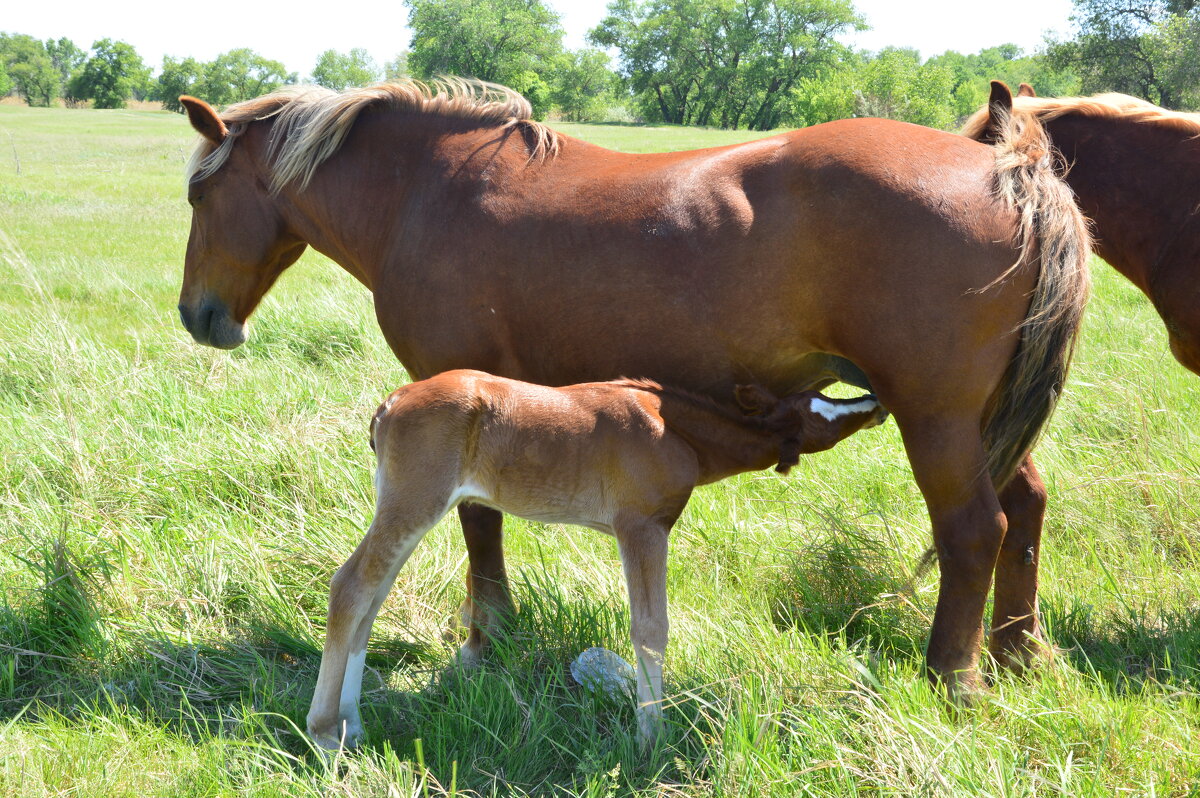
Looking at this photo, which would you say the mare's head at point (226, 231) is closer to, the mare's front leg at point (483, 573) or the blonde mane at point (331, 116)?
the blonde mane at point (331, 116)

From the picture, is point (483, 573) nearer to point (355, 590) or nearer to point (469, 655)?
point (469, 655)

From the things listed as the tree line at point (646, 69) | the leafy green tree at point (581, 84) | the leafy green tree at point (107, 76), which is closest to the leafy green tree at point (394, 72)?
Answer: the tree line at point (646, 69)

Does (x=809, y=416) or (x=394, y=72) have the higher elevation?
(x=394, y=72)

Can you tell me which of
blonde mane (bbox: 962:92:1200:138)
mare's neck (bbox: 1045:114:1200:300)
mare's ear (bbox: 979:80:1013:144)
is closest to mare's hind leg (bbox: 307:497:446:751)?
mare's ear (bbox: 979:80:1013:144)

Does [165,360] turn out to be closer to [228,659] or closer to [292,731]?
[228,659]

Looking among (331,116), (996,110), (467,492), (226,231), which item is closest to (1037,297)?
(996,110)

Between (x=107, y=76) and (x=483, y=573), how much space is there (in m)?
103

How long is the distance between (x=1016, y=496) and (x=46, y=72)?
116043 mm

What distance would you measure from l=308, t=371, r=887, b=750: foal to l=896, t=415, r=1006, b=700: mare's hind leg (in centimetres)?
29

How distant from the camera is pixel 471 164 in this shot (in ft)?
11.3

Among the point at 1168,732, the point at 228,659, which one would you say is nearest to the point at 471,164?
the point at 228,659

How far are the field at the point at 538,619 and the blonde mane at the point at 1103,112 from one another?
1593 millimetres

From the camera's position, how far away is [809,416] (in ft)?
9.76

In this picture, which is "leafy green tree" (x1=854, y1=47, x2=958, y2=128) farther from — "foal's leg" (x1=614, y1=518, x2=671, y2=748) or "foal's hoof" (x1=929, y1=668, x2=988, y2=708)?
"foal's leg" (x1=614, y1=518, x2=671, y2=748)
